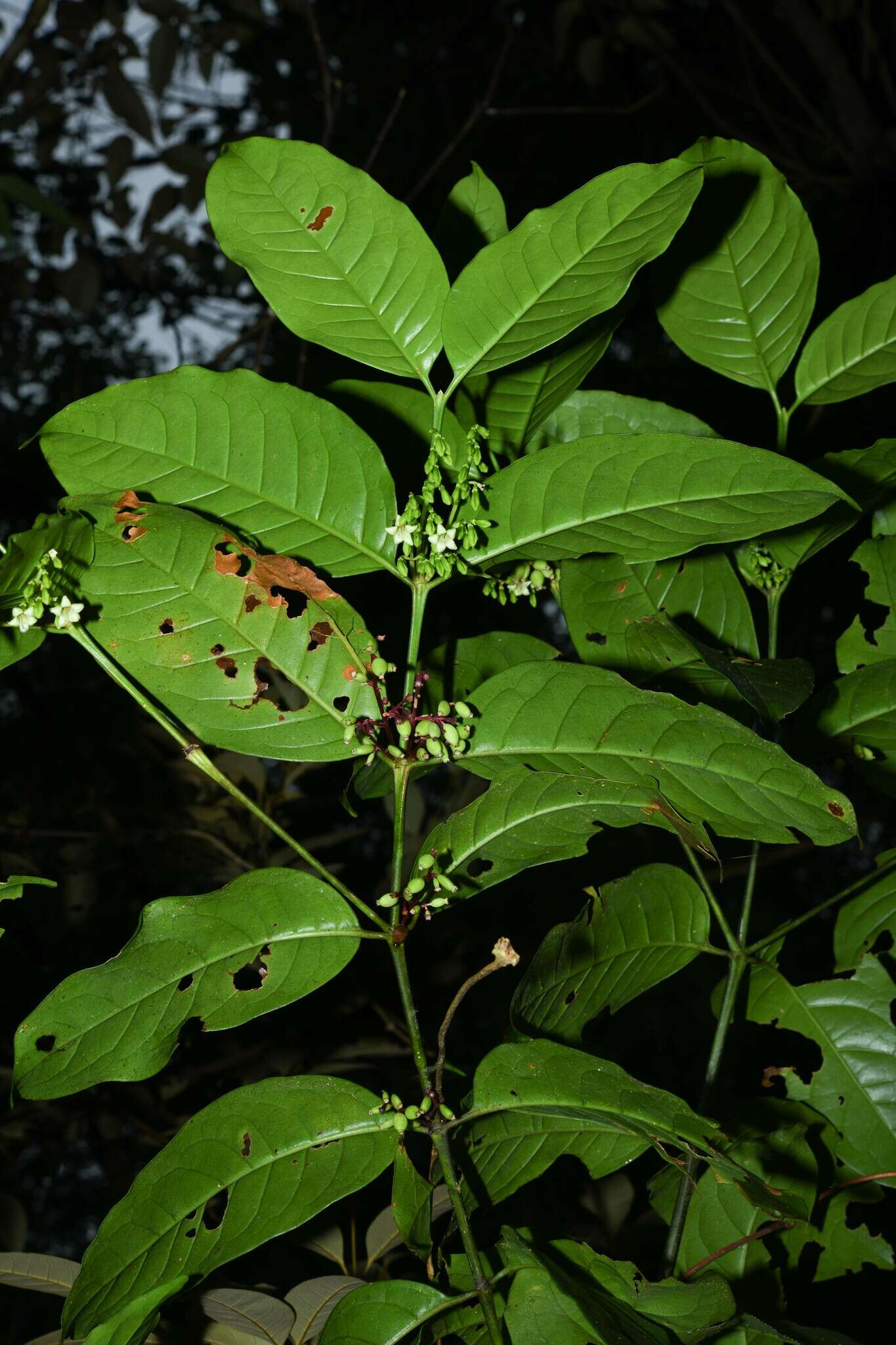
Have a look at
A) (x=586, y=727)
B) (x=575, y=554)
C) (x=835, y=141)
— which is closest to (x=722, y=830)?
(x=586, y=727)

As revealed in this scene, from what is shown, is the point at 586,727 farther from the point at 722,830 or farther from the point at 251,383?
the point at 251,383

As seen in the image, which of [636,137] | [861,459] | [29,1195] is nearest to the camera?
[861,459]

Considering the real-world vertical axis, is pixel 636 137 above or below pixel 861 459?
above

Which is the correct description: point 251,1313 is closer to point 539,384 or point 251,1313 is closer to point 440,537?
point 440,537

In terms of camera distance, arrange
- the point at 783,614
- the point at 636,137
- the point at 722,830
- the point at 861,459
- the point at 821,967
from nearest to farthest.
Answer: the point at 722,830 < the point at 861,459 < the point at 821,967 < the point at 783,614 < the point at 636,137

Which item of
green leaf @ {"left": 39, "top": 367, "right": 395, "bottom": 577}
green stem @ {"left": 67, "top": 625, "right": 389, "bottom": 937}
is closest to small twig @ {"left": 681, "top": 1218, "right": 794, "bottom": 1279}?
green stem @ {"left": 67, "top": 625, "right": 389, "bottom": 937}

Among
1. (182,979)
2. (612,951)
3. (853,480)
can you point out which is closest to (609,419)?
(853,480)
